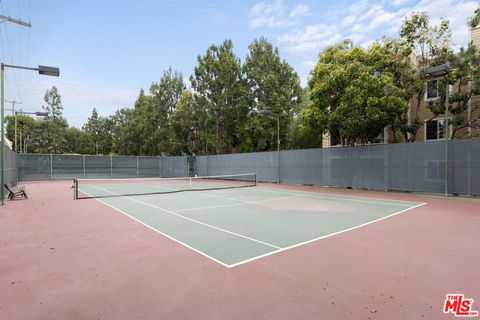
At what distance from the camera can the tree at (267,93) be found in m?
30.3

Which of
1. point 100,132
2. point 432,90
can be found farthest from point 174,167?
point 100,132

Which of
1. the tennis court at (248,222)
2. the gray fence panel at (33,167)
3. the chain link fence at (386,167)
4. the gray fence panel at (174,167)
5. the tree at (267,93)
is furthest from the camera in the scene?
the gray fence panel at (174,167)

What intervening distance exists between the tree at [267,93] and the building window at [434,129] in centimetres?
1381

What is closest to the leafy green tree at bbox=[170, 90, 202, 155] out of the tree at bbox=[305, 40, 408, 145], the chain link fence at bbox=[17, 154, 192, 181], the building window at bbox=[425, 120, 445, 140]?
the chain link fence at bbox=[17, 154, 192, 181]

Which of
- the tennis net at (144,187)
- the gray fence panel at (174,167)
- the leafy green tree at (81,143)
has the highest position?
the leafy green tree at (81,143)

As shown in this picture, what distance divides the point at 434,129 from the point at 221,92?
67.7 ft

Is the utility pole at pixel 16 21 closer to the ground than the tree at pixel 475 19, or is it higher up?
closer to the ground

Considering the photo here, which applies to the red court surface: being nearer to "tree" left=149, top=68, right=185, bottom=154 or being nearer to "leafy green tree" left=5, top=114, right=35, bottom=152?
"tree" left=149, top=68, right=185, bottom=154

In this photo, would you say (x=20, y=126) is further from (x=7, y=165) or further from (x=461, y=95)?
(x=461, y=95)

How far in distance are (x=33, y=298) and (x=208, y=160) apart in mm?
27906

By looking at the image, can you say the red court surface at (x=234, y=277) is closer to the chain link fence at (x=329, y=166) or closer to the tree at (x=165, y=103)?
the chain link fence at (x=329, y=166)

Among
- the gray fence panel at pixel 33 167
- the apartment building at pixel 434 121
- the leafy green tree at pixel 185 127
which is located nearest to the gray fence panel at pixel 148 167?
the leafy green tree at pixel 185 127

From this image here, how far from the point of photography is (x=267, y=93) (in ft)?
102

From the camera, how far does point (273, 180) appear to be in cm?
2342
